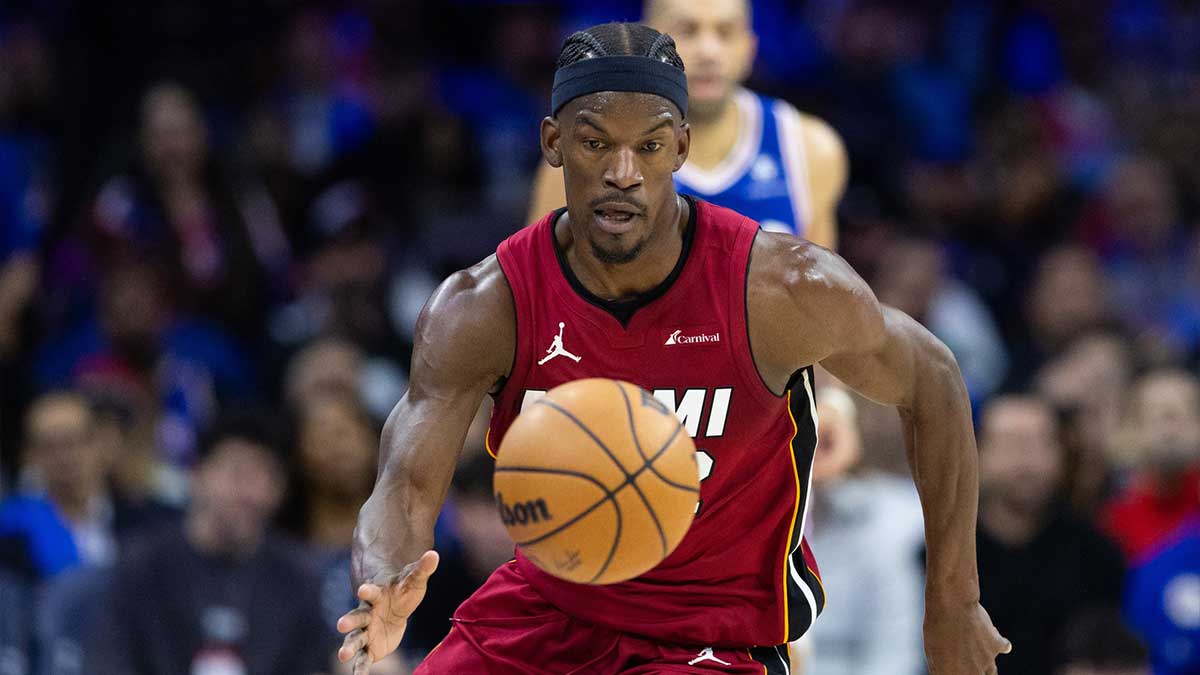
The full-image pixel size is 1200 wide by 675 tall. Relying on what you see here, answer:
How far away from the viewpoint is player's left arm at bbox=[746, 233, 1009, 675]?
4.64 metres

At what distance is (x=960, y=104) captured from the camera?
12711mm

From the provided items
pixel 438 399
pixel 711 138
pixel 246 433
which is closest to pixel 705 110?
pixel 711 138

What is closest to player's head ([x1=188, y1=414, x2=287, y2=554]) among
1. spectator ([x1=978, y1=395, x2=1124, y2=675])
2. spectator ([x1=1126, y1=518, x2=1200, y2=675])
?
spectator ([x1=978, y1=395, x2=1124, y2=675])

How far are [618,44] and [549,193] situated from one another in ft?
6.33

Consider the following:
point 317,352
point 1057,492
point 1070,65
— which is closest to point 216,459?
point 317,352

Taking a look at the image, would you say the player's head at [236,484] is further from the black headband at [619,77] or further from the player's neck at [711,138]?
the black headband at [619,77]

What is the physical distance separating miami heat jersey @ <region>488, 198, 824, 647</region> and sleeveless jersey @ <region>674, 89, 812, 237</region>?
5.87 feet

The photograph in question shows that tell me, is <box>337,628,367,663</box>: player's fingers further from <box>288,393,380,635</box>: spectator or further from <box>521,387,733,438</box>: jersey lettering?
<box>288,393,380,635</box>: spectator

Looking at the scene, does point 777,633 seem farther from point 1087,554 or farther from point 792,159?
point 1087,554

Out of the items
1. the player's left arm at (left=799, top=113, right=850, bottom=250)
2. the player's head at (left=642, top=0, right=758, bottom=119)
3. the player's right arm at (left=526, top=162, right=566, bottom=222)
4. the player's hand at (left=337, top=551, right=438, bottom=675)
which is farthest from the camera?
the player's left arm at (left=799, top=113, right=850, bottom=250)

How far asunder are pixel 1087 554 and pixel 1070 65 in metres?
5.70

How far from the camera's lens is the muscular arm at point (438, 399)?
182 inches

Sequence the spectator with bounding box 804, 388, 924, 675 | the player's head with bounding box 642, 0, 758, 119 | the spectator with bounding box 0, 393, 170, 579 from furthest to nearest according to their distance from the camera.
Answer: the spectator with bounding box 0, 393, 170, 579, the spectator with bounding box 804, 388, 924, 675, the player's head with bounding box 642, 0, 758, 119

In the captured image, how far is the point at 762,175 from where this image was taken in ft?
22.1
